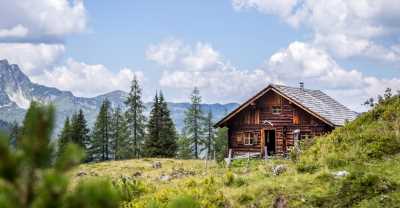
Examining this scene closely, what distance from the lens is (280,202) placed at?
12.4 meters

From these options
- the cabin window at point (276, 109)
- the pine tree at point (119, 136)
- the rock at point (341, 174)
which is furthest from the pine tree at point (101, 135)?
the rock at point (341, 174)

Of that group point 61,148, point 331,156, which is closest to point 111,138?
point 331,156

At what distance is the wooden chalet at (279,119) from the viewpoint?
114 ft

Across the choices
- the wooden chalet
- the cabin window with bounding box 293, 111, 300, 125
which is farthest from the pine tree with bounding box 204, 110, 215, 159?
the cabin window with bounding box 293, 111, 300, 125

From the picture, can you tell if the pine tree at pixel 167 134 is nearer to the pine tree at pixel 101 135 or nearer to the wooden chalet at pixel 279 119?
the pine tree at pixel 101 135

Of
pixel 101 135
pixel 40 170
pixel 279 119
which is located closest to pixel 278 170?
pixel 40 170

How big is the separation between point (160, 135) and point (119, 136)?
676 inches

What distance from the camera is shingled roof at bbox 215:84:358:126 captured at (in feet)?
113

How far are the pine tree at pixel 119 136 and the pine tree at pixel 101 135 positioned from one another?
1109 millimetres

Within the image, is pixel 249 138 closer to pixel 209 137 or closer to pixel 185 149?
pixel 185 149

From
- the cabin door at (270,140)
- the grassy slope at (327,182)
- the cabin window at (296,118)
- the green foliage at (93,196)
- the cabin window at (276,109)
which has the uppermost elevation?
the cabin window at (276,109)

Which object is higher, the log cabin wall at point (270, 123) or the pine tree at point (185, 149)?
the log cabin wall at point (270, 123)

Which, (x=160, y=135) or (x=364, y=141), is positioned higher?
(x=160, y=135)

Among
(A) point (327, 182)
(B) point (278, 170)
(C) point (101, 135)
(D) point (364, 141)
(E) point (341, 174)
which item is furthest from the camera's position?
(C) point (101, 135)
